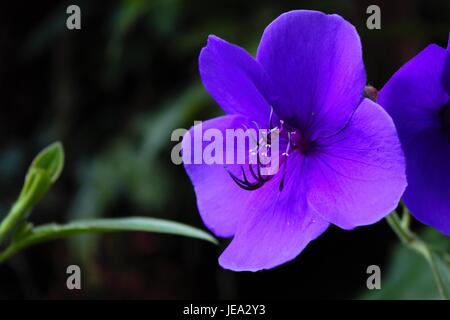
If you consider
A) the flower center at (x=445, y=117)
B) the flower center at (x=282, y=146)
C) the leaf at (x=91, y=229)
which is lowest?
the leaf at (x=91, y=229)

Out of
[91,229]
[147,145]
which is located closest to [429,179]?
[91,229]

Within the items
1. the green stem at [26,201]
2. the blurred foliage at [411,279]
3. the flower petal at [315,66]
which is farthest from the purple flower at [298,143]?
the blurred foliage at [411,279]

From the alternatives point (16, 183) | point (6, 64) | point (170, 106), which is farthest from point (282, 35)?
point (6, 64)

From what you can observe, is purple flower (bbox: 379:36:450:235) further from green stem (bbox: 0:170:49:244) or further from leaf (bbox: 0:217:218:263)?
green stem (bbox: 0:170:49:244)

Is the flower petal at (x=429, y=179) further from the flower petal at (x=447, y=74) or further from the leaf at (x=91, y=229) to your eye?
the leaf at (x=91, y=229)

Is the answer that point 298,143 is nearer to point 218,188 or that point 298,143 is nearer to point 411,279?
point 218,188

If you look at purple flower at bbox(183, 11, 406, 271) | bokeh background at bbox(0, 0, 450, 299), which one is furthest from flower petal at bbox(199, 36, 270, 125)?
bokeh background at bbox(0, 0, 450, 299)
